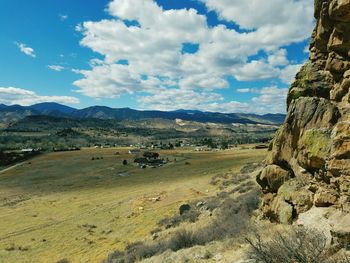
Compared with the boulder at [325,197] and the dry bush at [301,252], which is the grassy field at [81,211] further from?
the dry bush at [301,252]

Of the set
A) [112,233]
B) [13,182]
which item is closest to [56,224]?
[112,233]

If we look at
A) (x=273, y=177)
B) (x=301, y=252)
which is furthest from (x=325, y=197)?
(x=301, y=252)

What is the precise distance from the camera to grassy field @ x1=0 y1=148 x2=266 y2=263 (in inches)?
812

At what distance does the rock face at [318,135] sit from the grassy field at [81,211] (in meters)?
9.21

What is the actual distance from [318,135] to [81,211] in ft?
75.2

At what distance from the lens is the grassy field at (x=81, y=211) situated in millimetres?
20622

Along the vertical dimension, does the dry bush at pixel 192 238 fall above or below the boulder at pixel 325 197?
below

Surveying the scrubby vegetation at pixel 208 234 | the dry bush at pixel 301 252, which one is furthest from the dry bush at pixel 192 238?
the dry bush at pixel 301 252

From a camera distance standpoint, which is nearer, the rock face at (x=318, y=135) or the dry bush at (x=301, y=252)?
the dry bush at (x=301, y=252)

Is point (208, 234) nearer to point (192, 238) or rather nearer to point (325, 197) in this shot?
point (192, 238)

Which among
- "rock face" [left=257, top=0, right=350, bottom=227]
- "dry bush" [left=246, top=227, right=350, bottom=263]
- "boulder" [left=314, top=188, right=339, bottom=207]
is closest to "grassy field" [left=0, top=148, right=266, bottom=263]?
"rock face" [left=257, top=0, right=350, bottom=227]

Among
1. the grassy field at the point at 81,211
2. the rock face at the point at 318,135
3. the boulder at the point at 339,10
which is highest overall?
the boulder at the point at 339,10

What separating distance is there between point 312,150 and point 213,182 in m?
22.8

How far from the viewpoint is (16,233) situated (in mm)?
24891
